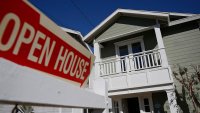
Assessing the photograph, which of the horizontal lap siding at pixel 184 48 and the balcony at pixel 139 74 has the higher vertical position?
the horizontal lap siding at pixel 184 48

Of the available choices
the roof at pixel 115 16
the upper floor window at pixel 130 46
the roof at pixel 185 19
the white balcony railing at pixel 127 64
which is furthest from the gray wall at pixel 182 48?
the upper floor window at pixel 130 46

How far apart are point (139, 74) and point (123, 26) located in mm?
3929

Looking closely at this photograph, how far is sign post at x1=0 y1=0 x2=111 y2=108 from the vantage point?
33.0 inches

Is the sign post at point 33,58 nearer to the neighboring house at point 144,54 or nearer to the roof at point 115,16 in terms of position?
the neighboring house at point 144,54

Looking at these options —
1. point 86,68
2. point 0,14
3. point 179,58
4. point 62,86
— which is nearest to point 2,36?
point 0,14

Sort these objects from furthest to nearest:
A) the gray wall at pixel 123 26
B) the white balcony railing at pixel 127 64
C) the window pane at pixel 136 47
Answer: the window pane at pixel 136 47 < the gray wall at pixel 123 26 < the white balcony railing at pixel 127 64

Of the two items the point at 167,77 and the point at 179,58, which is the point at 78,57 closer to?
the point at 167,77

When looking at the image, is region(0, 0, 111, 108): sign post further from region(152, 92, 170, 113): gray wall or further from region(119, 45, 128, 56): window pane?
region(119, 45, 128, 56): window pane

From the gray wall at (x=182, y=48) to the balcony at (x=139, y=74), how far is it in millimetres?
1306

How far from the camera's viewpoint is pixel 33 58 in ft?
3.57

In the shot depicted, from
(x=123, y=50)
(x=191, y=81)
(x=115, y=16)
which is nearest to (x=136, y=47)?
(x=123, y=50)

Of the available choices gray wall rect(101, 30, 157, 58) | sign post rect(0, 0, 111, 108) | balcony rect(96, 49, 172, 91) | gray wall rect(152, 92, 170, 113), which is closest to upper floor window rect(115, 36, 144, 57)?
gray wall rect(101, 30, 157, 58)

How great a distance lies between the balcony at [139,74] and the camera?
8.21 meters

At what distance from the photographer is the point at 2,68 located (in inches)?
29.9
